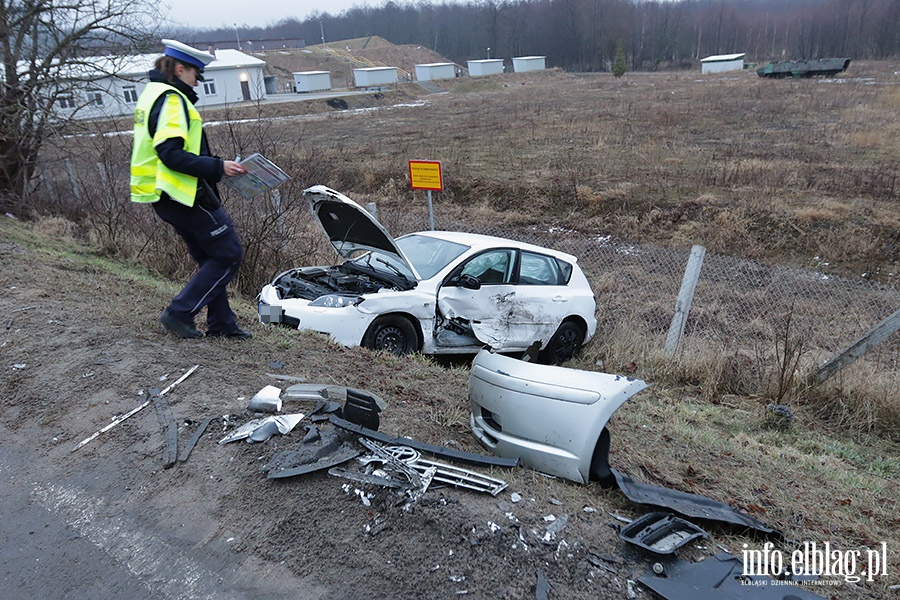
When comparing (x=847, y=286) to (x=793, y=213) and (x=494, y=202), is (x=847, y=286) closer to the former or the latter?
(x=793, y=213)

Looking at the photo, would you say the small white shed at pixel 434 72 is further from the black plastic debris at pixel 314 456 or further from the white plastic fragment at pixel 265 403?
the black plastic debris at pixel 314 456

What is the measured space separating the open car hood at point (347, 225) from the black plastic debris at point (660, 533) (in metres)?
4.01

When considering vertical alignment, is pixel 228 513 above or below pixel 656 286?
above

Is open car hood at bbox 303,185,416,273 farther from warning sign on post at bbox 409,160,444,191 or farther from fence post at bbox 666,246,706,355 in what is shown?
fence post at bbox 666,246,706,355

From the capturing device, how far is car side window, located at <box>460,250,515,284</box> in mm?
6988

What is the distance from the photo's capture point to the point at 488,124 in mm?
32781

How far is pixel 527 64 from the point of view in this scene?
8469 centimetres

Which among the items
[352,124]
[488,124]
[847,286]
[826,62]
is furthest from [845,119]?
[826,62]

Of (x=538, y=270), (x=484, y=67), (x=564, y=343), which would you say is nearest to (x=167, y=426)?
(x=538, y=270)

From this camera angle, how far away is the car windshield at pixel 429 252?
22.5 ft

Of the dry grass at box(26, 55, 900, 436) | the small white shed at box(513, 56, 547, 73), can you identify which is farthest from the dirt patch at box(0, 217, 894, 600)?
the small white shed at box(513, 56, 547, 73)

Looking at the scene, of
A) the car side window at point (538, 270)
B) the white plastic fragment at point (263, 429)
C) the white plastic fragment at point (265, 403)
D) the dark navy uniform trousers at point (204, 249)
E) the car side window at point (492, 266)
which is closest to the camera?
the white plastic fragment at point (263, 429)

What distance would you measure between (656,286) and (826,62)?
5089 cm

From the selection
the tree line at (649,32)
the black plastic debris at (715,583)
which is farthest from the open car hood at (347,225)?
the tree line at (649,32)
